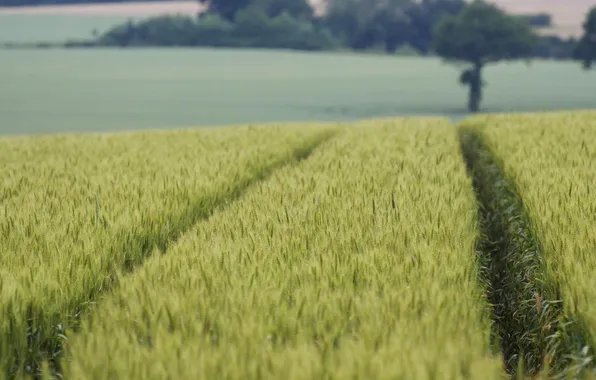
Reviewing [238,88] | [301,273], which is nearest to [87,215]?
[301,273]

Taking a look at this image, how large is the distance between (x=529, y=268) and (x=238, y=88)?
4836 cm

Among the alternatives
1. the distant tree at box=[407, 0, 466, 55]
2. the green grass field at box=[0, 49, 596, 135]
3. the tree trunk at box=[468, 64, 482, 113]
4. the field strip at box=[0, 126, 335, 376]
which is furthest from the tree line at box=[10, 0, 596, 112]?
the field strip at box=[0, 126, 335, 376]

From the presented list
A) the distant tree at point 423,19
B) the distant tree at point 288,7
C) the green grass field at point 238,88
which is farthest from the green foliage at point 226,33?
the distant tree at point 423,19

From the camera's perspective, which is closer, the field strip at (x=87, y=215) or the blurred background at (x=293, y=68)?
the field strip at (x=87, y=215)

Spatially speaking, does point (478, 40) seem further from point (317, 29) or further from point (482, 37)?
point (317, 29)

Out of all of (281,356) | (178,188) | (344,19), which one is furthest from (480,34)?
(281,356)

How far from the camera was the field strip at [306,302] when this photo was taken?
77.9 inches

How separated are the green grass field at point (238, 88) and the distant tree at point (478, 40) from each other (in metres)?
2.36

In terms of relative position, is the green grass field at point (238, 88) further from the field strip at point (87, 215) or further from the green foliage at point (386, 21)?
the field strip at point (87, 215)

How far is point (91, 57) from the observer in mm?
57156

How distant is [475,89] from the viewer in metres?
48.6

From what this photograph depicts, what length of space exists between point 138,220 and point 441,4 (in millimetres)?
64392

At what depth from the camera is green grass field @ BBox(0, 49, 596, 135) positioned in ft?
137

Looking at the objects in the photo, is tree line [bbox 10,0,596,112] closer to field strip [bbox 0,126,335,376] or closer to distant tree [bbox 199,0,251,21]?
distant tree [bbox 199,0,251,21]
